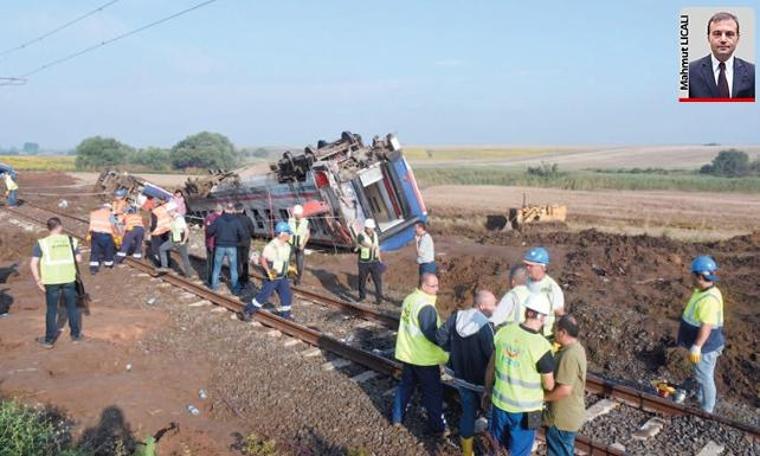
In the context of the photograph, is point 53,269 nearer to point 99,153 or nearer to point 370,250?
point 370,250

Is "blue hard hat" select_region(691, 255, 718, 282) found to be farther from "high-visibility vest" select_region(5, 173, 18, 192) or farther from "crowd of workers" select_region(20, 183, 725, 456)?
"high-visibility vest" select_region(5, 173, 18, 192)

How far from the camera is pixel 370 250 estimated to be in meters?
11.0

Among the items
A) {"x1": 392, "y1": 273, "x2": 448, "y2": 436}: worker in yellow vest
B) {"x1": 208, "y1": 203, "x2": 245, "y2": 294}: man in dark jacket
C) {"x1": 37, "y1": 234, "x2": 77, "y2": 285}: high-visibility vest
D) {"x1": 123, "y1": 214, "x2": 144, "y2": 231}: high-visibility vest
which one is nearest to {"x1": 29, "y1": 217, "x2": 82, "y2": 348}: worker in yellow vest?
{"x1": 37, "y1": 234, "x2": 77, "y2": 285}: high-visibility vest

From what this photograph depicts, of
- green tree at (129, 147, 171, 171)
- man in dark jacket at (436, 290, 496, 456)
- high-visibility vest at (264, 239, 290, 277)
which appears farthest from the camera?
green tree at (129, 147, 171, 171)

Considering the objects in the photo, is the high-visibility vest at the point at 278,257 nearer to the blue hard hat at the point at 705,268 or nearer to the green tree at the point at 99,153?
the blue hard hat at the point at 705,268

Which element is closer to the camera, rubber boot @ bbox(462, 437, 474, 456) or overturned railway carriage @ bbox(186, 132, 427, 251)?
rubber boot @ bbox(462, 437, 474, 456)

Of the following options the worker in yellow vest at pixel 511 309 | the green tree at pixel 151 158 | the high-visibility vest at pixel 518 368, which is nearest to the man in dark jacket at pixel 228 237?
the worker in yellow vest at pixel 511 309

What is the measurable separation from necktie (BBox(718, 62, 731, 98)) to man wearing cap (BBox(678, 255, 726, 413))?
5.18m

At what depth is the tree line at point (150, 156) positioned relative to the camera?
77062 millimetres

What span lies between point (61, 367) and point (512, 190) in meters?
39.4

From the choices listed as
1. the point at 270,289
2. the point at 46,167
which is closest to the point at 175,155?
the point at 46,167

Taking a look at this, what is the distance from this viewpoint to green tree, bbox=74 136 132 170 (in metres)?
76.9

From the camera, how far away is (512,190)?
44.5m

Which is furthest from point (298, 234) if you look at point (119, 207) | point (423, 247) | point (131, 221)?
point (119, 207)
